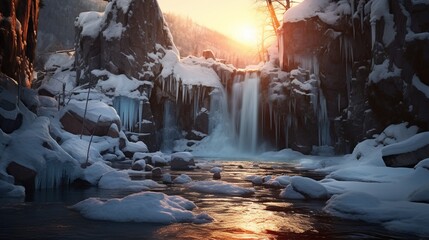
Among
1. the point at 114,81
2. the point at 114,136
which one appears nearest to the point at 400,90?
the point at 114,136

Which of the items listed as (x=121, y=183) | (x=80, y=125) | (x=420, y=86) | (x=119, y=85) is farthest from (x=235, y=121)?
(x=121, y=183)

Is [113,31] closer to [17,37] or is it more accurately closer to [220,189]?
[17,37]

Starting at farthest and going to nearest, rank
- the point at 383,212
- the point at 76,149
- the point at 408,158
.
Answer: the point at 76,149 → the point at 408,158 → the point at 383,212

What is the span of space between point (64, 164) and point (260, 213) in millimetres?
6927

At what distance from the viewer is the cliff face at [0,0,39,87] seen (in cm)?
1385

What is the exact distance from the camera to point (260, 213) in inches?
315

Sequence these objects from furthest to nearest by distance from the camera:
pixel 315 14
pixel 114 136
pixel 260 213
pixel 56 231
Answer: pixel 315 14 < pixel 114 136 < pixel 260 213 < pixel 56 231

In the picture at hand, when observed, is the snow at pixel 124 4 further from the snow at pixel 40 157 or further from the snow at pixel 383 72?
the snow at pixel 40 157

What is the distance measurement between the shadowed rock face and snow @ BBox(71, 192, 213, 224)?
1132 inches

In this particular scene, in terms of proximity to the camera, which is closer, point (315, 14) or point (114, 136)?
point (114, 136)

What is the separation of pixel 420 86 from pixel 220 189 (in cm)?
1380

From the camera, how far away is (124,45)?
117ft

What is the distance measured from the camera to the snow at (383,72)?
20644mm

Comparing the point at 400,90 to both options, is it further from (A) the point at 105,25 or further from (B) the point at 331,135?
(A) the point at 105,25
